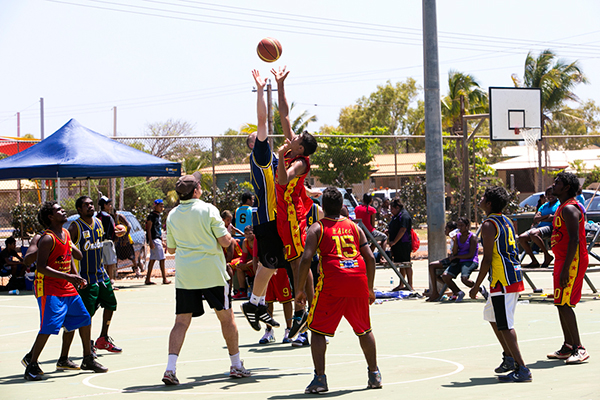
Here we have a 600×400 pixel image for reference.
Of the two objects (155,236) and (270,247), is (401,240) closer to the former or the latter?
(155,236)

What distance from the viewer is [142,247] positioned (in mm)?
20969

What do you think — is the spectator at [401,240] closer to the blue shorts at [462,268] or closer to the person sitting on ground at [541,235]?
the blue shorts at [462,268]

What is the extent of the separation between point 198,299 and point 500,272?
2.79 meters

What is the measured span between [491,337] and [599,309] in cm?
322

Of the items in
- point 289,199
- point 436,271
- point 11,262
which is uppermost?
point 289,199

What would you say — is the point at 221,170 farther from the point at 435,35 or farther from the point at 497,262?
the point at 497,262

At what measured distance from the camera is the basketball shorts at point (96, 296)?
28.5ft

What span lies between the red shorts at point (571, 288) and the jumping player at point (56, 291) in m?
4.66

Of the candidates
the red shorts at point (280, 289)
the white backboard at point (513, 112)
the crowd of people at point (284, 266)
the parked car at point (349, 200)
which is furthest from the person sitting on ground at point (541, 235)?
the parked car at point (349, 200)

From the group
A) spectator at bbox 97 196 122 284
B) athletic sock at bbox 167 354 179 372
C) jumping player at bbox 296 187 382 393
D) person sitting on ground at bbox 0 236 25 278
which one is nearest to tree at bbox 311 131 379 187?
person sitting on ground at bbox 0 236 25 278

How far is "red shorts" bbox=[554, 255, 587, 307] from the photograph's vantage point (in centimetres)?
784

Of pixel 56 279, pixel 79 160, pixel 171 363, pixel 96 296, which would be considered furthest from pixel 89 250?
pixel 79 160

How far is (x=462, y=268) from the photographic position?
1344cm

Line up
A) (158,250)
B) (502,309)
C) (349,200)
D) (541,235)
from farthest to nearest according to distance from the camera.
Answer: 1. (349,200)
2. (158,250)
3. (541,235)
4. (502,309)
